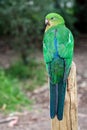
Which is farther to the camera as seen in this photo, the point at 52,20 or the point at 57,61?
the point at 52,20

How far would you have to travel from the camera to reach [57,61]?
10.5ft

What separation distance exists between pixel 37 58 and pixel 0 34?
7.84 feet

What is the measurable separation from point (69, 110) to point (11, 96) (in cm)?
430

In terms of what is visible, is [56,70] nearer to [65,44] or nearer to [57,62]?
[57,62]

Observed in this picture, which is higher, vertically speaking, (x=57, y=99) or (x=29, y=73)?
(x=57, y=99)

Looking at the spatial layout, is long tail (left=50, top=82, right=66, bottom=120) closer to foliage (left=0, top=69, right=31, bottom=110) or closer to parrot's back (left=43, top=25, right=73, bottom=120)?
parrot's back (left=43, top=25, right=73, bottom=120)

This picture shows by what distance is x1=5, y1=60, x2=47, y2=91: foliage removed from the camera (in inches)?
340

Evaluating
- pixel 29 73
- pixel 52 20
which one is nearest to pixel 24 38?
pixel 29 73

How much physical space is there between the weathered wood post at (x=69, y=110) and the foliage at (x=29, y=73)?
5.17 m

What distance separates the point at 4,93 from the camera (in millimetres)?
7512

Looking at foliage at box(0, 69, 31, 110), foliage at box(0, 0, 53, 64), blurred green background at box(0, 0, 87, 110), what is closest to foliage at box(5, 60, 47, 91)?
blurred green background at box(0, 0, 87, 110)

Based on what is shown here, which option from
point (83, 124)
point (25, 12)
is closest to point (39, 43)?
point (25, 12)

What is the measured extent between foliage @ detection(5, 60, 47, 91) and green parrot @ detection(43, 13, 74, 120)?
5064mm

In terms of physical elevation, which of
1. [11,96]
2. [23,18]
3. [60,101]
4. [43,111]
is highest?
[23,18]
